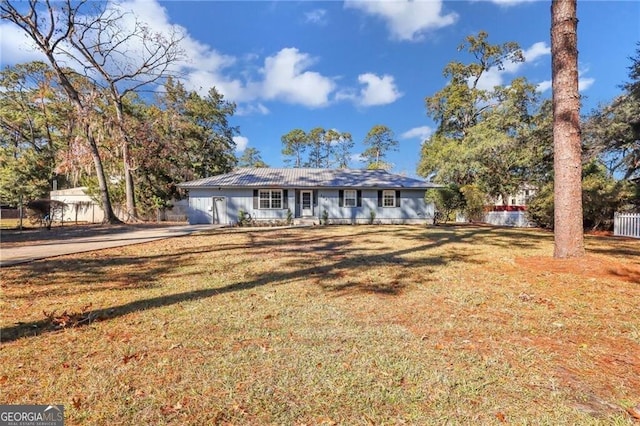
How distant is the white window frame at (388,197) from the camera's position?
20562 mm

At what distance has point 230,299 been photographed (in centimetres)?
461

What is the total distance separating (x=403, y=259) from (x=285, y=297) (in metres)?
3.78

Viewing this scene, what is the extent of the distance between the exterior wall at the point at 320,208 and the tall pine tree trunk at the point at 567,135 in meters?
14.2

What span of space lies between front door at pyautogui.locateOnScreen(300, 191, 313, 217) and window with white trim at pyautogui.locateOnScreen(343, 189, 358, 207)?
2.17 metres

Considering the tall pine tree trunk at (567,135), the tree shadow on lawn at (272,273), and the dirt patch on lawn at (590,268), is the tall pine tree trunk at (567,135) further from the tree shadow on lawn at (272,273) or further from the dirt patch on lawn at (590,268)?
the tree shadow on lawn at (272,273)

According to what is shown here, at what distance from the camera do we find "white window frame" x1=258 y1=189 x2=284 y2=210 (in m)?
20.1

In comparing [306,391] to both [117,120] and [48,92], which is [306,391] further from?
[48,92]

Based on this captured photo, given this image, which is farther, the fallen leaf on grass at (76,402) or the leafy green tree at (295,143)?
the leafy green tree at (295,143)

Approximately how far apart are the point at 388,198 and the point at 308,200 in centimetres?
510

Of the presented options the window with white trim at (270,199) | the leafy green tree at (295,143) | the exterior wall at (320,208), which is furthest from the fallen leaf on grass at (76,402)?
the leafy green tree at (295,143)

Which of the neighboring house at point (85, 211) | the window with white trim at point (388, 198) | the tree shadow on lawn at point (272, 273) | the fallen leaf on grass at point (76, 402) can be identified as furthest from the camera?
the neighboring house at point (85, 211)

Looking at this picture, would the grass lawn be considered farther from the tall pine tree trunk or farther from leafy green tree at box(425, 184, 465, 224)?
leafy green tree at box(425, 184, 465, 224)

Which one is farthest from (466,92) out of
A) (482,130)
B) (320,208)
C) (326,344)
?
(326,344)

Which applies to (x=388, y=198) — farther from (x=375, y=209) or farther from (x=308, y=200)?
(x=308, y=200)
